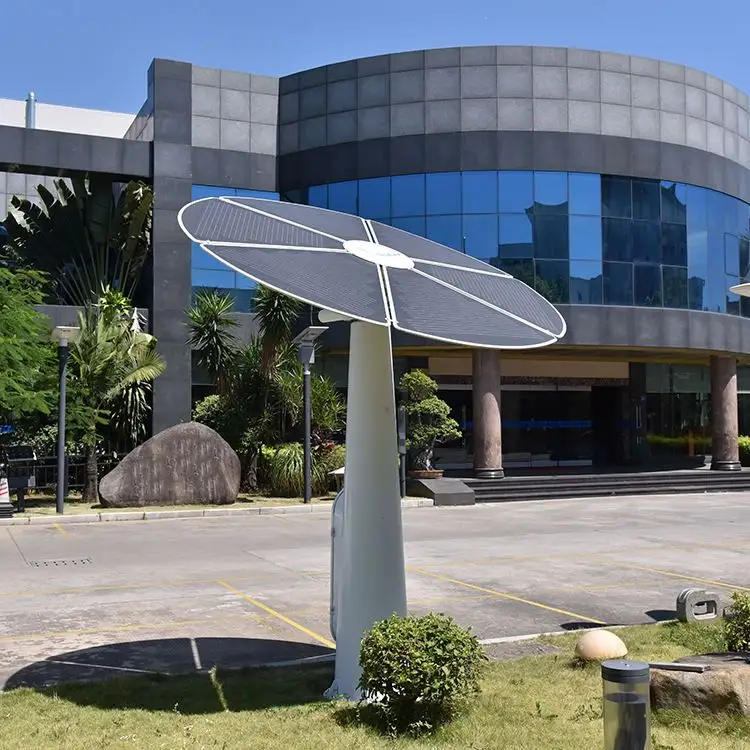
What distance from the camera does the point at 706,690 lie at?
19.5 ft

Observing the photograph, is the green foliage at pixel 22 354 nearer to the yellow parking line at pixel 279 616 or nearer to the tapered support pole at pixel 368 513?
the yellow parking line at pixel 279 616

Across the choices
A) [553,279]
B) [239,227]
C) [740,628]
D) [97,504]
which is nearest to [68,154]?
[97,504]

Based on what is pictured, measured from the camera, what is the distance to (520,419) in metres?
34.3

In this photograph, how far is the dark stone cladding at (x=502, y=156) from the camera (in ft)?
92.0

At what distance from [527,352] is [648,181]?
22.8 ft

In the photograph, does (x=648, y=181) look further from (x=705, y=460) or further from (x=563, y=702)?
(x=563, y=702)

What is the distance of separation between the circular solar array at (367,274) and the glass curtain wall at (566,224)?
20011 millimetres

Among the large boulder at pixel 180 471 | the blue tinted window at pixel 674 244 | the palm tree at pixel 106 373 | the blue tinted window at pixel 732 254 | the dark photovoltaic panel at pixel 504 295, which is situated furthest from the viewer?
the blue tinted window at pixel 732 254

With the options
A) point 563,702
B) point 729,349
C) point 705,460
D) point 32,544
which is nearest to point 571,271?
point 729,349

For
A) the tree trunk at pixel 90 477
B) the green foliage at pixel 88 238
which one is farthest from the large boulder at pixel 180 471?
the green foliage at pixel 88 238

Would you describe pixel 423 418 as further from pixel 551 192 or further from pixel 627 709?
pixel 627 709

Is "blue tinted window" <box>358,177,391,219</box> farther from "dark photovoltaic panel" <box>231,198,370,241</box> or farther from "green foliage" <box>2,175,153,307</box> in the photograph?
"dark photovoltaic panel" <box>231,198,370,241</box>

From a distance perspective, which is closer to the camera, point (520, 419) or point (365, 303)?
point (365, 303)

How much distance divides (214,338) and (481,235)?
861 centimetres
